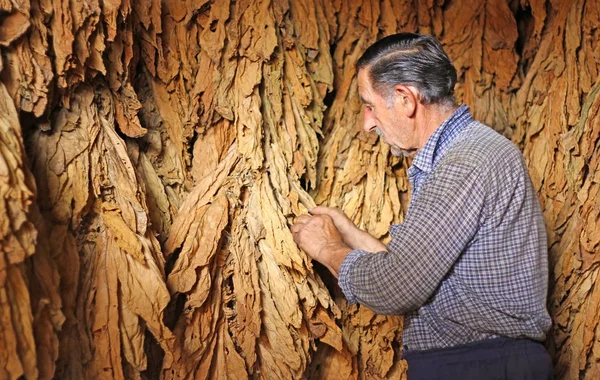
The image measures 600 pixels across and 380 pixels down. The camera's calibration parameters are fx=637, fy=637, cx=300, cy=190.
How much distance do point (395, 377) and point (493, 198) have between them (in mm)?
685

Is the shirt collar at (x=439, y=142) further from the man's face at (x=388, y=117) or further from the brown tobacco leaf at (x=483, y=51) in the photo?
the brown tobacco leaf at (x=483, y=51)

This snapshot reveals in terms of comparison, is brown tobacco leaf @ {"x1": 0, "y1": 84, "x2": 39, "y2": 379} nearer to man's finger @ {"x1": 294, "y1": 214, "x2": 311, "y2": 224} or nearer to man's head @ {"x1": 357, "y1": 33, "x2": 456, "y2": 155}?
man's finger @ {"x1": 294, "y1": 214, "x2": 311, "y2": 224}


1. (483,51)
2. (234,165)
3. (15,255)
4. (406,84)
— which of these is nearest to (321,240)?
(234,165)

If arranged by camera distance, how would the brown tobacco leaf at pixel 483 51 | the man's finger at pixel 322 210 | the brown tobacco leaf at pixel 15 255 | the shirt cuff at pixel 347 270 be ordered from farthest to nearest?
the brown tobacco leaf at pixel 483 51
the man's finger at pixel 322 210
the shirt cuff at pixel 347 270
the brown tobacco leaf at pixel 15 255

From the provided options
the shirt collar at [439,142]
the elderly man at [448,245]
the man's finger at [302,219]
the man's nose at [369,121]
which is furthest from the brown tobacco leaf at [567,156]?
the man's finger at [302,219]

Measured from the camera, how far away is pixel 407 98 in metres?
1.43

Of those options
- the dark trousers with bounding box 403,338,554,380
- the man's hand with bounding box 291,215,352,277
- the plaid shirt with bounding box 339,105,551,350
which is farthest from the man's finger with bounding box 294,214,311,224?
the dark trousers with bounding box 403,338,554,380

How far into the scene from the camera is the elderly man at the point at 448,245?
1.29 meters

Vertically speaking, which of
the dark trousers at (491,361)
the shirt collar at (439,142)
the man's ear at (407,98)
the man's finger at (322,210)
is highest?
the man's ear at (407,98)

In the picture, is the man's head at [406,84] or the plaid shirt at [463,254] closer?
the plaid shirt at [463,254]

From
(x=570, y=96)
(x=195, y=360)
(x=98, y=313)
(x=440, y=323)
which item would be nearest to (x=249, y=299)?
(x=195, y=360)

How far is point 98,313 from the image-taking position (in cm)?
140

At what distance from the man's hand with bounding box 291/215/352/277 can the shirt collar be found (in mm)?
260

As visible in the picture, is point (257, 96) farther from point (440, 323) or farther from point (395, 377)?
point (395, 377)
